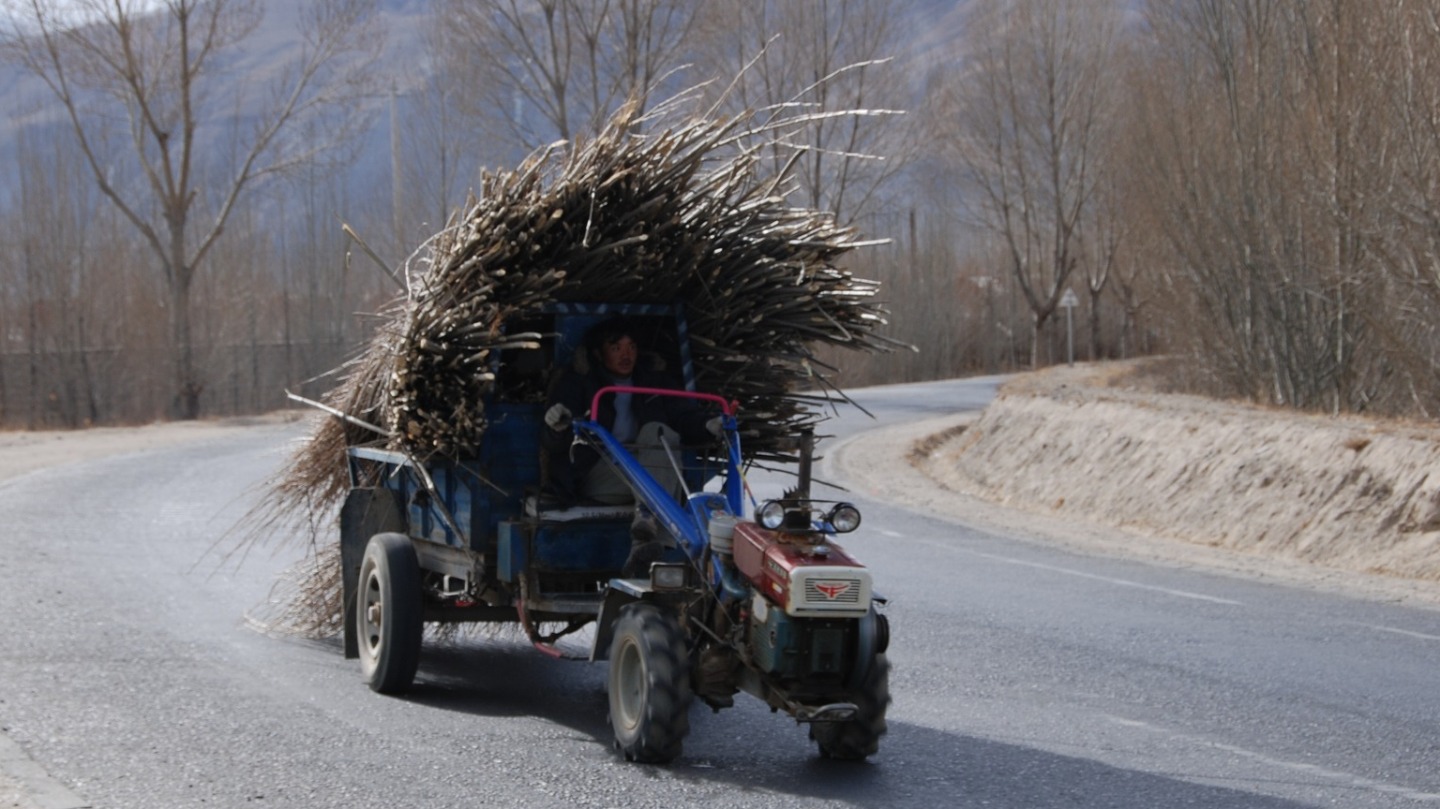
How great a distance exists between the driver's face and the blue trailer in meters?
0.18

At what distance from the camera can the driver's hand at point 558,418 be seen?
7.71 meters

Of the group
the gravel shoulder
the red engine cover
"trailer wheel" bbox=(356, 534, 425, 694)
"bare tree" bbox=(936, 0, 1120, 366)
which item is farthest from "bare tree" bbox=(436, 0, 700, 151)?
the red engine cover

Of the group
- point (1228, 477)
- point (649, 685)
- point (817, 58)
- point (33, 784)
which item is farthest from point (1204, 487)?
point (817, 58)

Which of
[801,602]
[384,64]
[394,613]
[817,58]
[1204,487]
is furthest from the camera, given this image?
[384,64]

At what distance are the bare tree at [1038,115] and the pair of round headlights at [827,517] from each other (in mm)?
54447

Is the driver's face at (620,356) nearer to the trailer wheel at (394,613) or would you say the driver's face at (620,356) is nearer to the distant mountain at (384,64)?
the trailer wheel at (394,613)

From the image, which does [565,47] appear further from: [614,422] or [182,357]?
[614,422]

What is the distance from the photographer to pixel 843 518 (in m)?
6.72

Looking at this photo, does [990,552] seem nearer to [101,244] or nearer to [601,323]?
[601,323]

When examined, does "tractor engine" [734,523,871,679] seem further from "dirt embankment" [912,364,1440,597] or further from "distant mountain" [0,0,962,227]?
"distant mountain" [0,0,962,227]

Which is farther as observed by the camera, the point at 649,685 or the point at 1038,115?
the point at 1038,115

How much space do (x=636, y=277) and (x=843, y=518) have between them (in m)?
1.93

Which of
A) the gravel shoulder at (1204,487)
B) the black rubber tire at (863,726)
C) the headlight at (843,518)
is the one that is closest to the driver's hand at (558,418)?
the headlight at (843,518)

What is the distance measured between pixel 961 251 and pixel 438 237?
254ft
